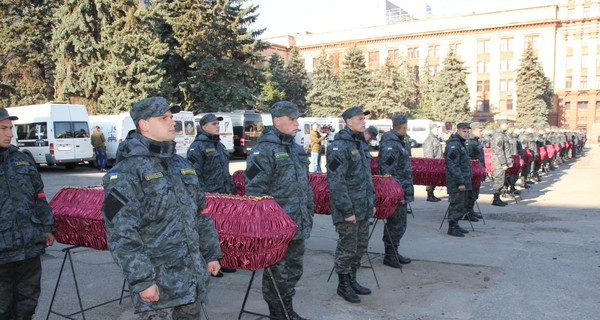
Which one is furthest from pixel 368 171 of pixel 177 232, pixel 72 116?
pixel 72 116

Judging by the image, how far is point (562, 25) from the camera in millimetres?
68250

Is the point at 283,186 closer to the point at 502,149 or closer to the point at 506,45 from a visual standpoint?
the point at 502,149

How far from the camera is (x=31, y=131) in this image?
65.5 feet

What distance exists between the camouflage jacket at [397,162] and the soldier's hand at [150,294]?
485 centimetres

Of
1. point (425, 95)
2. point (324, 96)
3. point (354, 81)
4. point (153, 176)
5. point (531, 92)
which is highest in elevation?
point (354, 81)

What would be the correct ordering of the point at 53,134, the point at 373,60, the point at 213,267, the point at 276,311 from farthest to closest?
the point at 373,60, the point at 53,134, the point at 276,311, the point at 213,267

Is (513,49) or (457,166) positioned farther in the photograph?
(513,49)

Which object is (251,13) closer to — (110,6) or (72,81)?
(110,6)

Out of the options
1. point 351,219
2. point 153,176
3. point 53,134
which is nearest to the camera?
point 153,176

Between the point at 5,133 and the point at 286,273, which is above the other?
the point at 5,133

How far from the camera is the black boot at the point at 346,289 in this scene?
541cm

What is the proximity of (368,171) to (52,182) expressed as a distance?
1402 cm

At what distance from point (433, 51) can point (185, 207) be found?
78.4 metres

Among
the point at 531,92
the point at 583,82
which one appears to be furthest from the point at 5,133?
the point at 583,82
